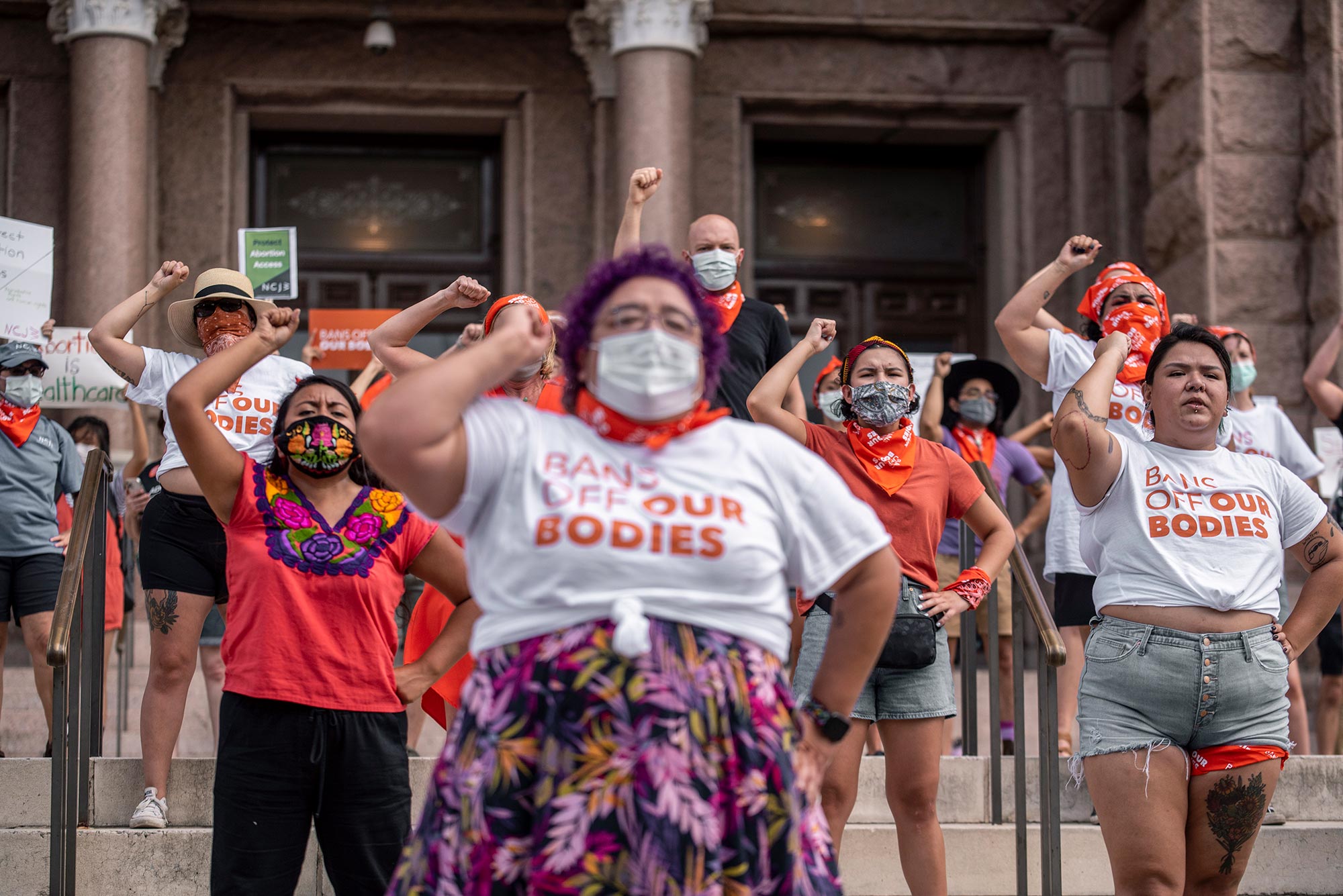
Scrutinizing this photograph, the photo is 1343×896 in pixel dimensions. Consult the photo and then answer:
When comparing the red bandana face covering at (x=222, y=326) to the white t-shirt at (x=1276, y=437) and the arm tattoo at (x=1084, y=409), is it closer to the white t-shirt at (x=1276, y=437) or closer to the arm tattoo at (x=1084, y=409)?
the arm tattoo at (x=1084, y=409)

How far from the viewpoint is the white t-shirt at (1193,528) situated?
4.05 metres

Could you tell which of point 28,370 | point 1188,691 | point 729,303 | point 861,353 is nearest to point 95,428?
point 28,370

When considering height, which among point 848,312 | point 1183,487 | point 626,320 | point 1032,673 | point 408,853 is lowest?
point 1032,673

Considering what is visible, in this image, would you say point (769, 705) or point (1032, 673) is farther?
point (1032, 673)

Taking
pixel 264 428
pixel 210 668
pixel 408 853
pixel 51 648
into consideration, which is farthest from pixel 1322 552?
pixel 210 668

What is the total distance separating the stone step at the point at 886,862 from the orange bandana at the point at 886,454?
1595mm

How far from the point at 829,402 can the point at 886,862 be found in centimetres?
240

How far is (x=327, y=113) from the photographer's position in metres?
11.4

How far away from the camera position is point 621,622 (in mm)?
2484

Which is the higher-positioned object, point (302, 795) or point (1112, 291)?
point (1112, 291)

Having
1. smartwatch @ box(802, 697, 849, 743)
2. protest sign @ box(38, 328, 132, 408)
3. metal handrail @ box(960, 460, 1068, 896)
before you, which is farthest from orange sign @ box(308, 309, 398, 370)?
smartwatch @ box(802, 697, 849, 743)

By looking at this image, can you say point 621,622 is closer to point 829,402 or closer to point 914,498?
point 914,498

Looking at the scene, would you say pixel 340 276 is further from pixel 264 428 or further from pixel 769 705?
pixel 769 705

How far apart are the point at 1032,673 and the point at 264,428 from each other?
6.11 metres
